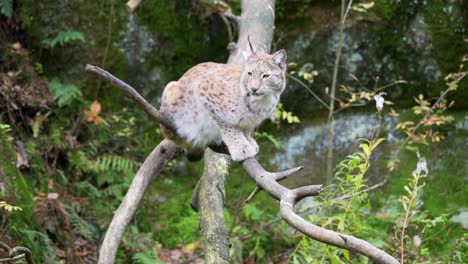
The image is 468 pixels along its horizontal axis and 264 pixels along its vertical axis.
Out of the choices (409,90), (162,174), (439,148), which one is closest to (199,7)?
(162,174)

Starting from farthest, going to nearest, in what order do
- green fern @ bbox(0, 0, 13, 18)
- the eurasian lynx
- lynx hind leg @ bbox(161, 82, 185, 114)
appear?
green fern @ bbox(0, 0, 13, 18) → lynx hind leg @ bbox(161, 82, 185, 114) → the eurasian lynx

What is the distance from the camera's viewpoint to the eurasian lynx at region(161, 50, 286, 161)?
4.56m

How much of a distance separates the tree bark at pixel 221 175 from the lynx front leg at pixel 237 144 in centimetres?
35

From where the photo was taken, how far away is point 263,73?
4.52 m

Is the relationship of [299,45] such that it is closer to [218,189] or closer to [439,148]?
[439,148]

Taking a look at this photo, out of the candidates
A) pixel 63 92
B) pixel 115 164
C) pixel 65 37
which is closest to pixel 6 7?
pixel 65 37

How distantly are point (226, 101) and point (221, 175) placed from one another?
57 centimetres

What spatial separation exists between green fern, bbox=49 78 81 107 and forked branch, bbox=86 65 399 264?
2.51m

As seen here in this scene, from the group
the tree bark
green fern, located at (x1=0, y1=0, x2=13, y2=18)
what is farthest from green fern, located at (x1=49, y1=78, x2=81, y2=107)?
the tree bark

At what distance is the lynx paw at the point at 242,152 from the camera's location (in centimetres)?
432

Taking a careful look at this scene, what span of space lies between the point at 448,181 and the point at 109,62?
12.8 ft

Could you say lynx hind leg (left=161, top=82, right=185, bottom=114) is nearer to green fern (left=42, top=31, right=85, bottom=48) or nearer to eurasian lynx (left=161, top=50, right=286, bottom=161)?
eurasian lynx (left=161, top=50, right=286, bottom=161)

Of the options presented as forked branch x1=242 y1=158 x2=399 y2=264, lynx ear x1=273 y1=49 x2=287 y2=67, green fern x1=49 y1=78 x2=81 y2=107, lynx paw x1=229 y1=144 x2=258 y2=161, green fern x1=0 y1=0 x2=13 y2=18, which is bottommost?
green fern x1=49 y1=78 x2=81 y2=107

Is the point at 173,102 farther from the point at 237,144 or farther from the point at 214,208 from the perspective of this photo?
the point at 214,208
